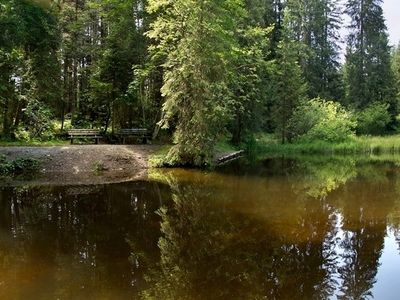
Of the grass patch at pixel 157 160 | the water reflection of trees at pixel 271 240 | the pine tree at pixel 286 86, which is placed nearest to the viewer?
the water reflection of trees at pixel 271 240

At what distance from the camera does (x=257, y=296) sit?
19.2 ft

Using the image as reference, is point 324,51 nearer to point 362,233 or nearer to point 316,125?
point 316,125

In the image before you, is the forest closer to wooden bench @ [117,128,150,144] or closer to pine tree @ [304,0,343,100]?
wooden bench @ [117,128,150,144]

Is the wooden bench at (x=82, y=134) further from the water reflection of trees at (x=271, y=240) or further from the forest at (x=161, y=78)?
the water reflection of trees at (x=271, y=240)

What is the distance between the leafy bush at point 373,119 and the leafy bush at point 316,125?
6.25 metres

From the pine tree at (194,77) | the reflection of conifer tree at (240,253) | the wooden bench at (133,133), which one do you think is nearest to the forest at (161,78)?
the pine tree at (194,77)

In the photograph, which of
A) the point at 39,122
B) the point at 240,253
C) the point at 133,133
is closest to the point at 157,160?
the point at 133,133

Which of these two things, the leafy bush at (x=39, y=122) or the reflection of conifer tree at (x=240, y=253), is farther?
the leafy bush at (x=39, y=122)

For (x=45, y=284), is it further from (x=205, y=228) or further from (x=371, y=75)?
(x=371, y=75)

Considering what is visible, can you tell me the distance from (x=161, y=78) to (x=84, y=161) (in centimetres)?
796

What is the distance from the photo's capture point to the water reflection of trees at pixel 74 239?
6.14 metres

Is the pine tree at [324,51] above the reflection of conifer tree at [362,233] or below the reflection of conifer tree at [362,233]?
above

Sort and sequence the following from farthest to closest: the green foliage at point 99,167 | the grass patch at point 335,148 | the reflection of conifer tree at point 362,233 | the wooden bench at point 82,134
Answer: the grass patch at point 335,148 → the wooden bench at point 82,134 → the green foliage at point 99,167 → the reflection of conifer tree at point 362,233

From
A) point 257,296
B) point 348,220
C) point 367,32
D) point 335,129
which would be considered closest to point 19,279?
point 257,296
